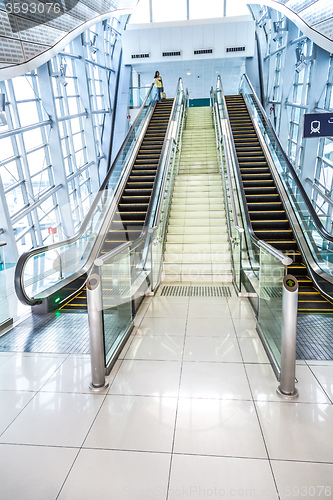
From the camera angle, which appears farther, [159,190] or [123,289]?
[159,190]

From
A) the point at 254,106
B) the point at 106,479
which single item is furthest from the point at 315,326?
the point at 254,106

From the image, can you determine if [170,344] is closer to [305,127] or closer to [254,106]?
[305,127]

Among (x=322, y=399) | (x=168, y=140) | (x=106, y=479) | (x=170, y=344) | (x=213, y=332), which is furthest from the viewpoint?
(x=168, y=140)

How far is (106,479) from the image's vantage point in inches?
88.4

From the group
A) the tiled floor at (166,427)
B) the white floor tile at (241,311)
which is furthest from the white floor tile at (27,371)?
the white floor tile at (241,311)

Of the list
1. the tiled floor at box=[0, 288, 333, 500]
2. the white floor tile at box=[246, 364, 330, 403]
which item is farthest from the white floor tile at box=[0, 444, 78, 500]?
the white floor tile at box=[246, 364, 330, 403]

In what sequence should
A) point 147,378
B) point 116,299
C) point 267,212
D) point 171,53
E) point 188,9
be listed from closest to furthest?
1. point 147,378
2. point 116,299
3. point 267,212
4. point 171,53
5. point 188,9

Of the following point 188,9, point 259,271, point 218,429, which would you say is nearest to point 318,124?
point 259,271

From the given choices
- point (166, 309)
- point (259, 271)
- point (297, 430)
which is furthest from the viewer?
point (166, 309)

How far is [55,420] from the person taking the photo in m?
2.81

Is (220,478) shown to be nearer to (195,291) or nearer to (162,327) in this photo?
(162,327)

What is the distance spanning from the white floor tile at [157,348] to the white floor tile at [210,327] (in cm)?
28

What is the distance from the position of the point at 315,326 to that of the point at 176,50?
18.6 metres

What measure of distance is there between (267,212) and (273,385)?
5342 mm
